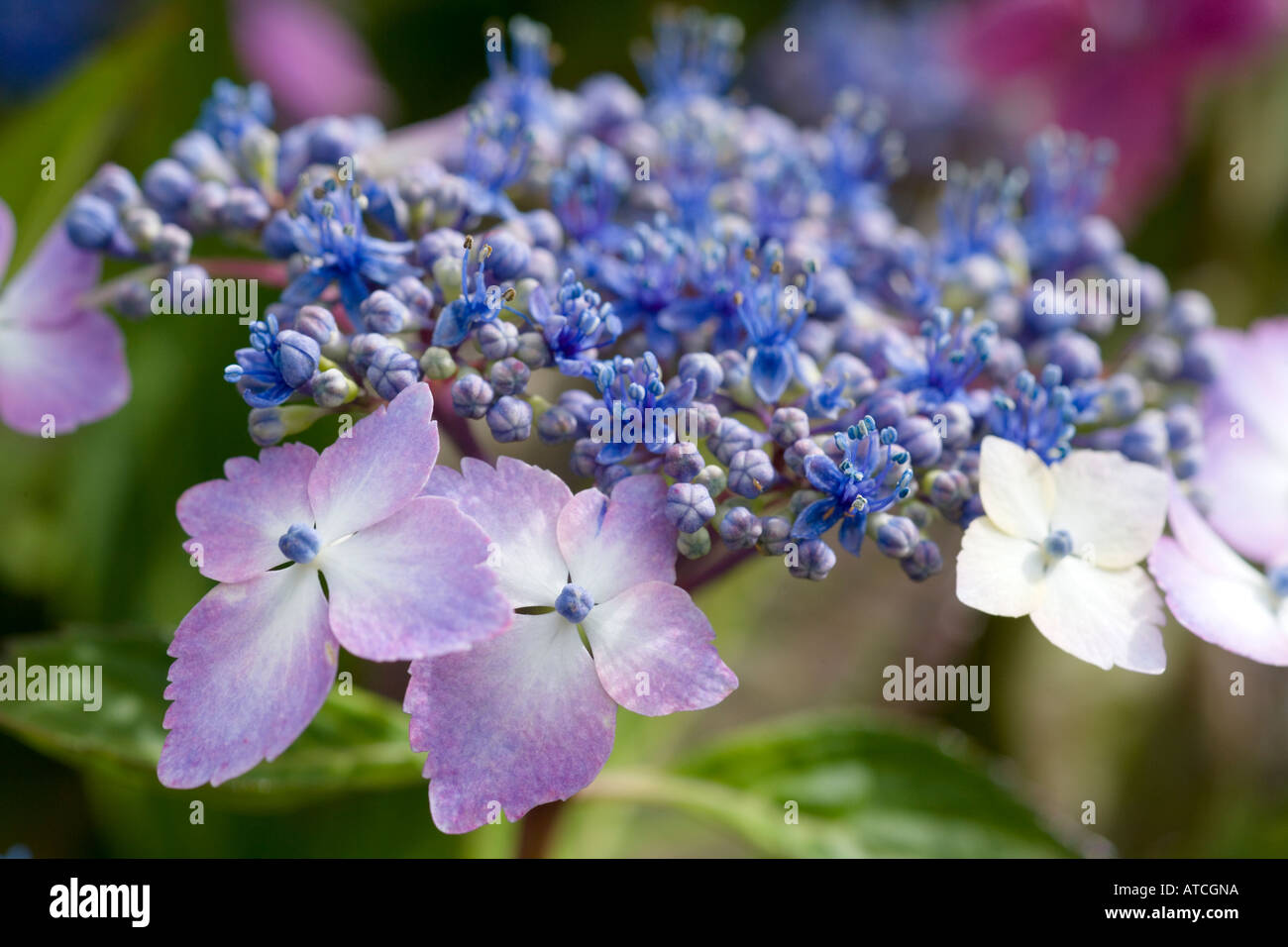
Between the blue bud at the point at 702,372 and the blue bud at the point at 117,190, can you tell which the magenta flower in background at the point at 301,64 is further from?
the blue bud at the point at 702,372

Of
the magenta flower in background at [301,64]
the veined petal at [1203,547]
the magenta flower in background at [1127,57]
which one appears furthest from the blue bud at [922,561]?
the magenta flower in background at [301,64]

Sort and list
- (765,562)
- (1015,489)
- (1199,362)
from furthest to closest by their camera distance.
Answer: (765,562) → (1199,362) → (1015,489)

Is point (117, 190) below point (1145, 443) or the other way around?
the other way around

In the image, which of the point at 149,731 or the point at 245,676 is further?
the point at 149,731

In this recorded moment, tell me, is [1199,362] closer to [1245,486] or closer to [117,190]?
[1245,486]

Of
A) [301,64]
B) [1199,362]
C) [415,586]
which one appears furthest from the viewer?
[301,64]

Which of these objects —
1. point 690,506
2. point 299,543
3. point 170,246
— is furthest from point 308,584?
point 170,246

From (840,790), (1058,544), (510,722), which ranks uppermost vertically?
(1058,544)
